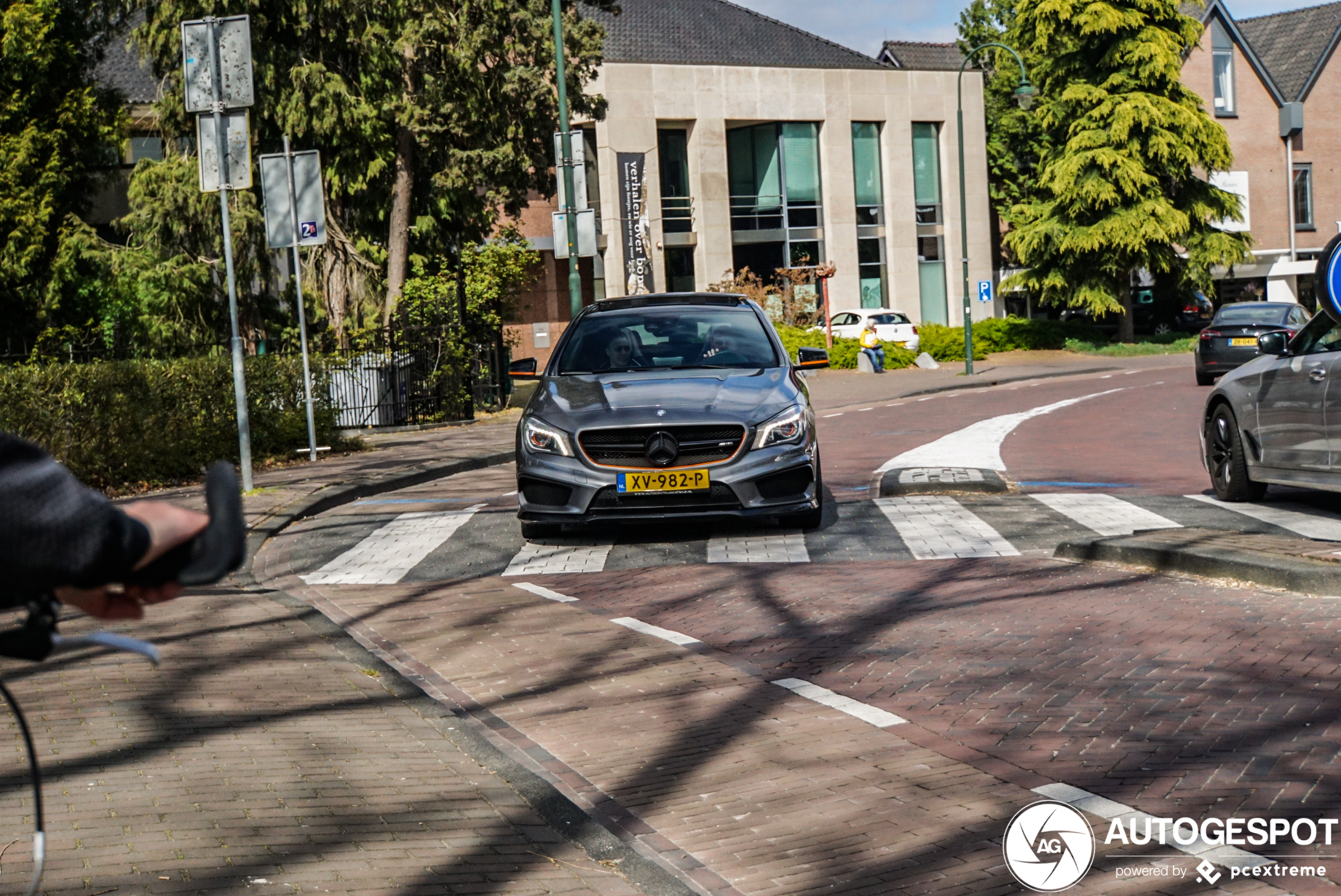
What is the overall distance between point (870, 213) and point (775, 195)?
3.90 metres

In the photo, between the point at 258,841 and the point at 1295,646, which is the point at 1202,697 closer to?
the point at 1295,646

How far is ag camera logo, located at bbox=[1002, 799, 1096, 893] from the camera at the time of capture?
362 cm

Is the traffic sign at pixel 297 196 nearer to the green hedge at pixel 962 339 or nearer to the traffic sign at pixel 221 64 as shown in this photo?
the traffic sign at pixel 221 64

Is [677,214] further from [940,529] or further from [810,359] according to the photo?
[940,529]

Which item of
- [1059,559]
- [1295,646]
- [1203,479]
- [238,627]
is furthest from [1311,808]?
[1203,479]

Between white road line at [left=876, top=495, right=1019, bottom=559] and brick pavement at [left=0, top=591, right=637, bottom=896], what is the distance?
3951mm

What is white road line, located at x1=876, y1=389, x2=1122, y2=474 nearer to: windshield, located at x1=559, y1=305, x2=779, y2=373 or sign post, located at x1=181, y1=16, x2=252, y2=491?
windshield, located at x1=559, y1=305, x2=779, y2=373

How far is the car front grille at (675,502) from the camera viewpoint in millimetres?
9180

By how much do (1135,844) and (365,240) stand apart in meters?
28.5

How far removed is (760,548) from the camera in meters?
9.27

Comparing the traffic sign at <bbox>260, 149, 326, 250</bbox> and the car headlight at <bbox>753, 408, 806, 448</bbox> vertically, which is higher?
the traffic sign at <bbox>260, 149, 326, 250</bbox>

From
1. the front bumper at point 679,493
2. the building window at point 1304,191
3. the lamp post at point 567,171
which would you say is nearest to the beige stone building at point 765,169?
the building window at point 1304,191

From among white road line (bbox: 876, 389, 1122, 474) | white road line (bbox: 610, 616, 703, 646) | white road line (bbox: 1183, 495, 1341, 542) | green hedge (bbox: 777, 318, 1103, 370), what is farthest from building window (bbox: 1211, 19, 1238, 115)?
white road line (bbox: 610, 616, 703, 646)

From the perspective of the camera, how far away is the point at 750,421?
9250 mm
